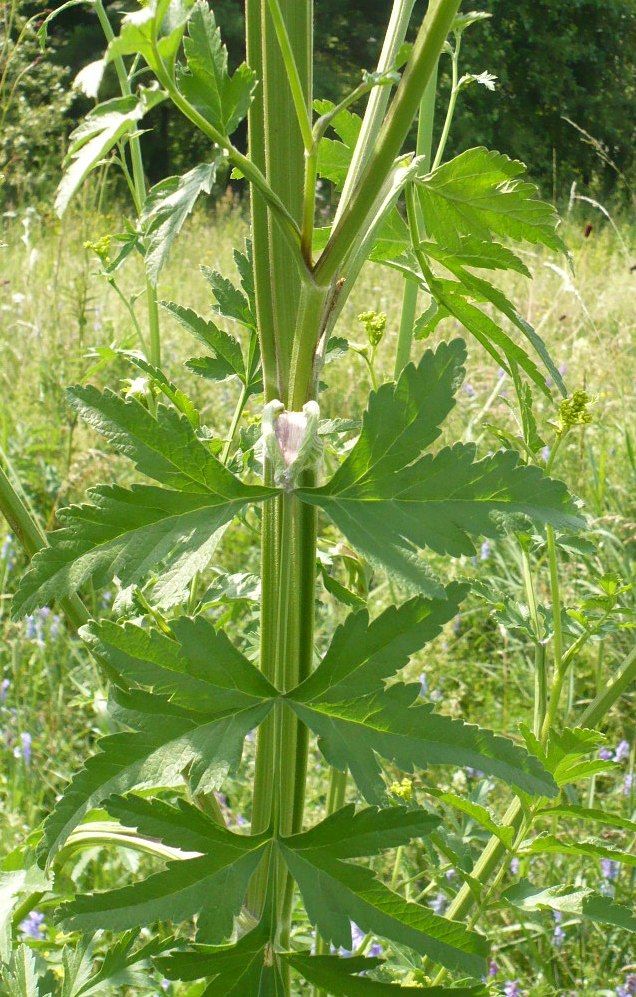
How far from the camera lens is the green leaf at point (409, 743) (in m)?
0.49

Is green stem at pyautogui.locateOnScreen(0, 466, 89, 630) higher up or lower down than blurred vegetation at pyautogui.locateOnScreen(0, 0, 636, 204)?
lower down

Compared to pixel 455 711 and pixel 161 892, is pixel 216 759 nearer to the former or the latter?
pixel 161 892

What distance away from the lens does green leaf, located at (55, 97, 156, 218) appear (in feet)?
1.36

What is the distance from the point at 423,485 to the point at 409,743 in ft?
0.43

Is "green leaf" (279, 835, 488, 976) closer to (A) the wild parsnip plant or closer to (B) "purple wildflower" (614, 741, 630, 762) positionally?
(A) the wild parsnip plant

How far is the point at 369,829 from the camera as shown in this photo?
20.0 inches

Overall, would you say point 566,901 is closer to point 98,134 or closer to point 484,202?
point 484,202

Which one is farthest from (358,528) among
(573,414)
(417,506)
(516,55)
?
(516,55)

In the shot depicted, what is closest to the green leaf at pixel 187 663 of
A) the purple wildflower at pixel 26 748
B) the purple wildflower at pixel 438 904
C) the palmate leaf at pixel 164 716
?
the palmate leaf at pixel 164 716

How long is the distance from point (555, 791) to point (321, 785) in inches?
54.0

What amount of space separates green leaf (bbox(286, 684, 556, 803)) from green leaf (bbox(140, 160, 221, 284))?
24 cm

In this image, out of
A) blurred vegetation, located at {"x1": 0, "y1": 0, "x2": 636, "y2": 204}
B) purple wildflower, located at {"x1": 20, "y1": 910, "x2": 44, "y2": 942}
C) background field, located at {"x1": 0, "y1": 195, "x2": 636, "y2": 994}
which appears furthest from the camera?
blurred vegetation, located at {"x1": 0, "y1": 0, "x2": 636, "y2": 204}

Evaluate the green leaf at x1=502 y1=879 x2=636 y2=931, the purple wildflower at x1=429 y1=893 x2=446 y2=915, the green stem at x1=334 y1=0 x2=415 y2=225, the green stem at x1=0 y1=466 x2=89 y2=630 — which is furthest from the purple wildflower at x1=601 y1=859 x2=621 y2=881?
the green stem at x1=334 y1=0 x2=415 y2=225

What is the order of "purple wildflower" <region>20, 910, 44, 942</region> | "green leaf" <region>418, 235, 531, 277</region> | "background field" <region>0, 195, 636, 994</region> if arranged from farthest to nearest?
"background field" <region>0, 195, 636, 994</region> → "purple wildflower" <region>20, 910, 44, 942</region> → "green leaf" <region>418, 235, 531, 277</region>
